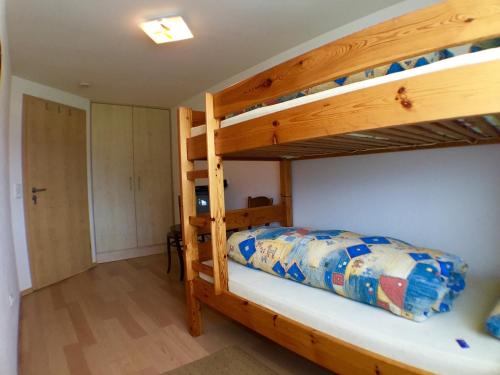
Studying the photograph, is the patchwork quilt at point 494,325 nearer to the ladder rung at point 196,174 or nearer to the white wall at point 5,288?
the ladder rung at point 196,174

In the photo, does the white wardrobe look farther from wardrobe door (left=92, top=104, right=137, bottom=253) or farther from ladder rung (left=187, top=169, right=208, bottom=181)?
ladder rung (left=187, top=169, right=208, bottom=181)

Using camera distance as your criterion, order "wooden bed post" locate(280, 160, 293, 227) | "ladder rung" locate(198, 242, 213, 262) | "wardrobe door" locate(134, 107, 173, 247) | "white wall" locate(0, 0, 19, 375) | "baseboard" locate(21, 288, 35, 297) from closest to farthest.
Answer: "white wall" locate(0, 0, 19, 375) → "ladder rung" locate(198, 242, 213, 262) → "wooden bed post" locate(280, 160, 293, 227) → "baseboard" locate(21, 288, 35, 297) → "wardrobe door" locate(134, 107, 173, 247)

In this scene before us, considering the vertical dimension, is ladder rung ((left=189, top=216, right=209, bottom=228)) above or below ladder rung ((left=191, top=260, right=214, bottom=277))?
above

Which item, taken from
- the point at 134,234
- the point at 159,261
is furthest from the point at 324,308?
the point at 134,234

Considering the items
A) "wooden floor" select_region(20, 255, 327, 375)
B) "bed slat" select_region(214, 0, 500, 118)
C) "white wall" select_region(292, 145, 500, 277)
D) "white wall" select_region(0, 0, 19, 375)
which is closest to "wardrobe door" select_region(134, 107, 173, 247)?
"wooden floor" select_region(20, 255, 327, 375)

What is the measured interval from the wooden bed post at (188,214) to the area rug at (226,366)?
29cm

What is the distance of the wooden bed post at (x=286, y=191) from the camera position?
7.72 feet

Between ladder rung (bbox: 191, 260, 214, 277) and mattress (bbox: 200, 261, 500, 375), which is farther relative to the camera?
ladder rung (bbox: 191, 260, 214, 277)

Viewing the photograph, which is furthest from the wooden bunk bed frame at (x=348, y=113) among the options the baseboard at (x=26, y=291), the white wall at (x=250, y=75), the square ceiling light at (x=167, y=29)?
the baseboard at (x=26, y=291)

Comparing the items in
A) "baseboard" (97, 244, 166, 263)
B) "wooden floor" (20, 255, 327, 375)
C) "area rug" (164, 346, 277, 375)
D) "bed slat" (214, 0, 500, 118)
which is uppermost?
"bed slat" (214, 0, 500, 118)

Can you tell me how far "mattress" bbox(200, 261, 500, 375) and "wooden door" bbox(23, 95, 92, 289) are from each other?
2.60 meters

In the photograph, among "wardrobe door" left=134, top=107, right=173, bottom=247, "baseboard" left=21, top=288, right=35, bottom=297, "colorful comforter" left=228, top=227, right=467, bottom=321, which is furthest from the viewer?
"wardrobe door" left=134, top=107, right=173, bottom=247

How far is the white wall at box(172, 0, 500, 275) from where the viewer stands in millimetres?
1443

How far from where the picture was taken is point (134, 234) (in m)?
3.92
